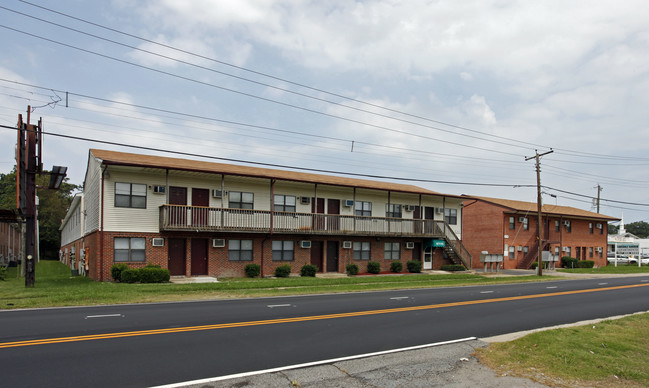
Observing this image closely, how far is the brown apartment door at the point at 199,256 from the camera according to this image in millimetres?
27297

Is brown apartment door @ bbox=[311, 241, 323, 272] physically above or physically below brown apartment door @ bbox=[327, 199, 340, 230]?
below

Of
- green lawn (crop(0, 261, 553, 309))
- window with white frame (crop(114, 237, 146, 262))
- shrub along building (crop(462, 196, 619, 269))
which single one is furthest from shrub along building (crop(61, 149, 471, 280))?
shrub along building (crop(462, 196, 619, 269))

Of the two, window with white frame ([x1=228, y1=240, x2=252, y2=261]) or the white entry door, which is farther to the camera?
the white entry door

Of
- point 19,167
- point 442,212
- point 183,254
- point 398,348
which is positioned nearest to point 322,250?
point 183,254

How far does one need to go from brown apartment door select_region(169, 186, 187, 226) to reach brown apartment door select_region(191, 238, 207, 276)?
1.97 meters

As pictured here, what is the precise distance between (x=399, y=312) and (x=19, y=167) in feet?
56.3

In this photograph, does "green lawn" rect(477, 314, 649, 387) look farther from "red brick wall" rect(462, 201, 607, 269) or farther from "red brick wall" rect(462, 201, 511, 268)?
"red brick wall" rect(462, 201, 511, 268)

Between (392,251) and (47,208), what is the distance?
54791mm

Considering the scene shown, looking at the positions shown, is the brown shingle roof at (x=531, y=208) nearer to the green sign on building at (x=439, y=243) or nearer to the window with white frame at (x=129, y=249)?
the green sign on building at (x=439, y=243)

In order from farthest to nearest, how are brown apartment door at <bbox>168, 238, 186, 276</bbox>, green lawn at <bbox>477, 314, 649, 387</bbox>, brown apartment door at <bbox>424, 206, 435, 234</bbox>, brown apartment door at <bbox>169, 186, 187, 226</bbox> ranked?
brown apartment door at <bbox>424, 206, 435, 234</bbox> < brown apartment door at <bbox>168, 238, 186, 276</bbox> < brown apartment door at <bbox>169, 186, 187, 226</bbox> < green lawn at <bbox>477, 314, 649, 387</bbox>

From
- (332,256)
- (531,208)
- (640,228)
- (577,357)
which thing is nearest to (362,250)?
(332,256)

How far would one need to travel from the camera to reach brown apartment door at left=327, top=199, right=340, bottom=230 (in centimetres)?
3126

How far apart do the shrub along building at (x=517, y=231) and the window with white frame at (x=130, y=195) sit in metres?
27.9

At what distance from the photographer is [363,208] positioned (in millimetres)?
34656
